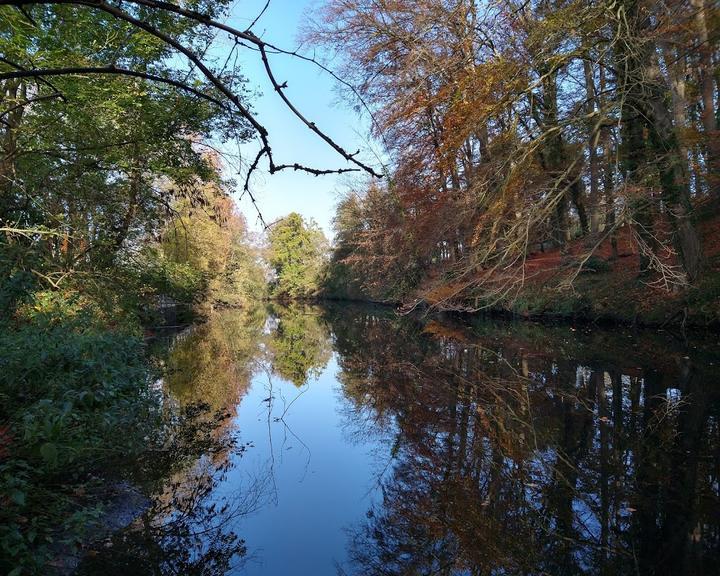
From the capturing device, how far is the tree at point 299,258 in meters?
46.0

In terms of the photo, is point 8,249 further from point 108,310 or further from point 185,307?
point 185,307

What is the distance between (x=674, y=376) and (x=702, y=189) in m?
9.07

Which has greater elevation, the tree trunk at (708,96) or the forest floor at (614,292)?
the tree trunk at (708,96)

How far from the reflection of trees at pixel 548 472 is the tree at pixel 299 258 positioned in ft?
121

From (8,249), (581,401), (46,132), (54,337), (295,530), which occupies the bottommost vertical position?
(295,530)

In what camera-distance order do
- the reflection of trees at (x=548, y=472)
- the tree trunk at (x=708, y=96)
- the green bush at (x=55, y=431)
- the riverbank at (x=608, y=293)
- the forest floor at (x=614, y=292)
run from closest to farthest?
the green bush at (x=55, y=431), the reflection of trees at (x=548, y=472), the tree trunk at (x=708, y=96), the riverbank at (x=608, y=293), the forest floor at (x=614, y=292)

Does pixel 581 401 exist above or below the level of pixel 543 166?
below

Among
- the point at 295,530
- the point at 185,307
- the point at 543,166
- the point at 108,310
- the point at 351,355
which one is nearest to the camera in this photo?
the point at 295,530

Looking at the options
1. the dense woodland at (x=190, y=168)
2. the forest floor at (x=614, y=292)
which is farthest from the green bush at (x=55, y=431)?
the forest floor at (x=614, y=292)

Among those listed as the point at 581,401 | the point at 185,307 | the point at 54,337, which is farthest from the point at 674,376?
A: the point at 185,307

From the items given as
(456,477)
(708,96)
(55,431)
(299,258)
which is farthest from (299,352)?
(299,258)

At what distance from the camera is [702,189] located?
1325 cm

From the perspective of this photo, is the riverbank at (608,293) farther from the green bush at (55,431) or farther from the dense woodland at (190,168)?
the green bush at (55,431)

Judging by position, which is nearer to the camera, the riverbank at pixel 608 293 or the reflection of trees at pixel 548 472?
the reflection of trees at pixel 548 472
